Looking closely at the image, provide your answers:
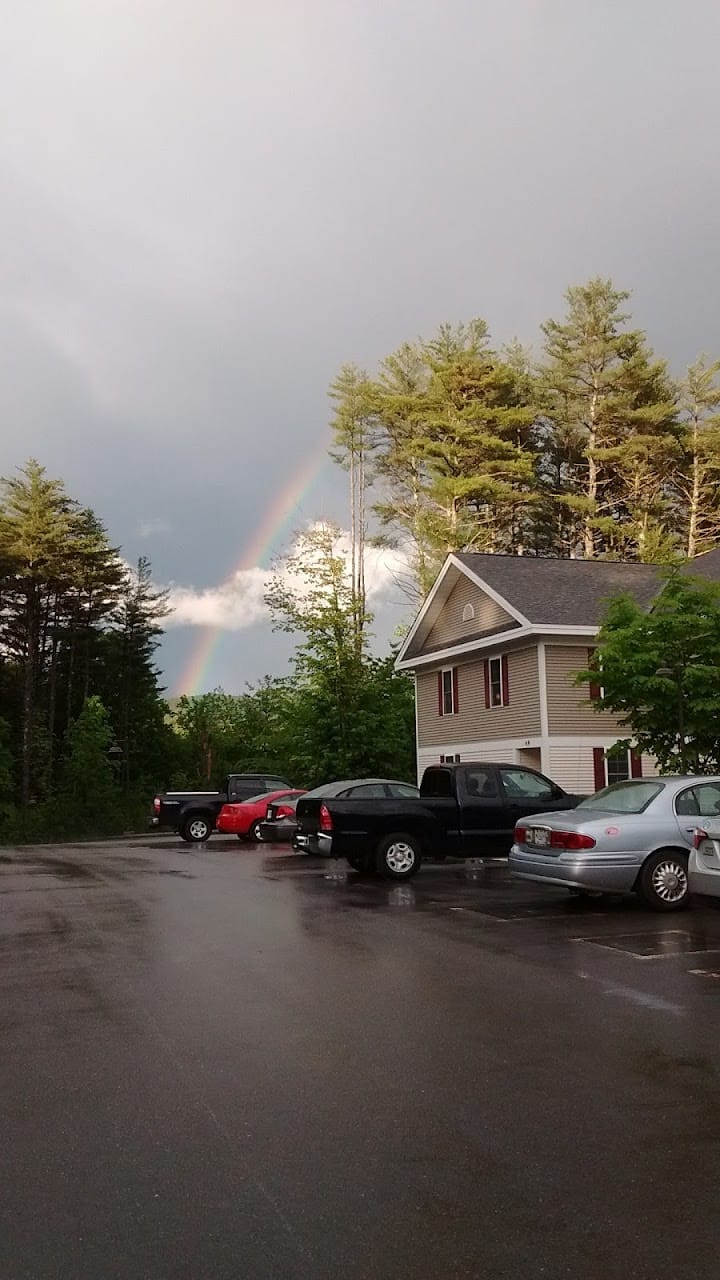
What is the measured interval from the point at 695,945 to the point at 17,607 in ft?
157

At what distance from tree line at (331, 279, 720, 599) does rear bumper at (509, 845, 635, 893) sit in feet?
122

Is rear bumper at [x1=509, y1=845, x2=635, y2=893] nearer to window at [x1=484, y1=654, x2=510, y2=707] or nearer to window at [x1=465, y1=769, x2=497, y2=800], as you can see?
window at [x1=465, y1=769, x2=497, y2=800]

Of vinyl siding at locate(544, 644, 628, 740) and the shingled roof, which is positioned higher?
the shingled roof

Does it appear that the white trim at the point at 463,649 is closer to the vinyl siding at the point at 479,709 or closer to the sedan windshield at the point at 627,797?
the vinyl siding at the point at 479,709

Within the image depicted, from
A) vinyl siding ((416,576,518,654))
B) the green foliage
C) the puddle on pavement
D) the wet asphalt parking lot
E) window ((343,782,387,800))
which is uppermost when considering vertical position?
vinyl siding ((416,576,518,654))

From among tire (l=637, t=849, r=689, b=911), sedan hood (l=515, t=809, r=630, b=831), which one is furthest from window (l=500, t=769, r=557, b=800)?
tire (l=637, t=849, r=689, b=911)

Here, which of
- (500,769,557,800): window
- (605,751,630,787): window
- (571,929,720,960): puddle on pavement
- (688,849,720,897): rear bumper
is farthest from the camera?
(605,751,630,787): window

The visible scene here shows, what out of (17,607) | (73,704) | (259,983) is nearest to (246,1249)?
(259,983)

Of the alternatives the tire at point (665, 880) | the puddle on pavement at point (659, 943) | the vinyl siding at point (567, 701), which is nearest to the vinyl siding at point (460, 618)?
the vinyl siding at point (567, 701)

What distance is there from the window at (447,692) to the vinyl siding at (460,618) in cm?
100

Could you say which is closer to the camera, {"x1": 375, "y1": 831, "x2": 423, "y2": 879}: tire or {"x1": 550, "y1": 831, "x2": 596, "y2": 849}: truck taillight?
{"x1": 550, "y1": 831, "x2": 596, "y2": 849}: truck taillight

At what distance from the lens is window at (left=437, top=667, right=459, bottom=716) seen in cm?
3522

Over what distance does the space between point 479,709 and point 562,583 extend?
180 inches

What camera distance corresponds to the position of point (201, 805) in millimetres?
29797
